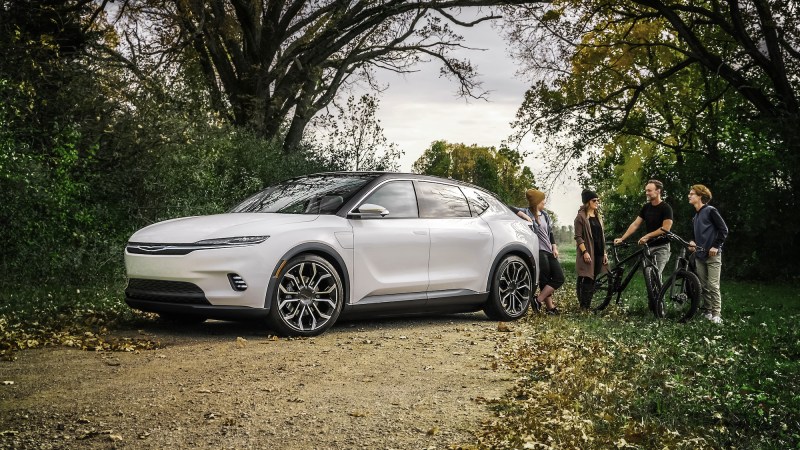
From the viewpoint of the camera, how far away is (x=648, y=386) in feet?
24.9

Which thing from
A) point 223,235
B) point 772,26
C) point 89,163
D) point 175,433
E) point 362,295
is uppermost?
point 772,26

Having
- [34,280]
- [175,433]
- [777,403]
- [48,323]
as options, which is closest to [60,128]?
[34,280]

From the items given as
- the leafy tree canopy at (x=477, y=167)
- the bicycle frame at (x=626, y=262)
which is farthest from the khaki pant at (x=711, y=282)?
the leafy tree canopy at (x=477, y=167)

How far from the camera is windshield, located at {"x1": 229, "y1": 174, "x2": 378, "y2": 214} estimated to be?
33.8 ft

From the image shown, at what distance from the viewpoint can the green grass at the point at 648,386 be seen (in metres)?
6.02

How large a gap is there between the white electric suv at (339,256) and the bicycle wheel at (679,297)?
6.47 ft

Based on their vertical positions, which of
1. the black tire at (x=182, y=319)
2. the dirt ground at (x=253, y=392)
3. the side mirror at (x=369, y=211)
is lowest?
the dirt ground at (x=253, y=392)

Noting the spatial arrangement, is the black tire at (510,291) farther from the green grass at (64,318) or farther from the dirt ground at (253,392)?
the green grass at (64,318)

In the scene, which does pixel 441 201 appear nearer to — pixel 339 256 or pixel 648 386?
pixel 339 256

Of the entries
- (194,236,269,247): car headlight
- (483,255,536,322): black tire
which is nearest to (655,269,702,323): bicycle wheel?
(483,255,536,322): black tire

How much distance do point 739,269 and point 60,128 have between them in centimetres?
1681

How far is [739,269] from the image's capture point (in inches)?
925

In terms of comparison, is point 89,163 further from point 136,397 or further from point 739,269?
point 739,269

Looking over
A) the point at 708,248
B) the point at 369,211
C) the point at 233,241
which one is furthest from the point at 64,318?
the point at 708,248
